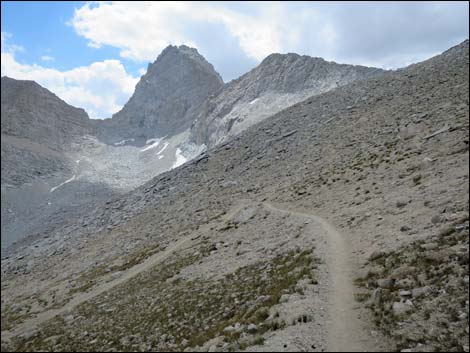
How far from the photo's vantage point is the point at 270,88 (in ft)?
343

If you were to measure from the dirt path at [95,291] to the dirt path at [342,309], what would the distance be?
8635mm

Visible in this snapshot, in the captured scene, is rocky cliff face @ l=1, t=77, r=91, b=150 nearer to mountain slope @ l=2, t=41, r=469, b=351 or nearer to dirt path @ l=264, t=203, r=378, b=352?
mountain slope @ l=2, t=41, r=469, b=351

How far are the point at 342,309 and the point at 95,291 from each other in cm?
1520

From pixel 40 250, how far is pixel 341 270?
4083 centimetres

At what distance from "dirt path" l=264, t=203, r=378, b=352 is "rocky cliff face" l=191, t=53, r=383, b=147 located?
68.4 meters

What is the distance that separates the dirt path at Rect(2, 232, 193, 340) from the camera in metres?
10.9

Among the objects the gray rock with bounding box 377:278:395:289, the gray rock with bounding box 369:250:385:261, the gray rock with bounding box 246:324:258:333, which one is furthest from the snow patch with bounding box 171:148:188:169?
the gray rock with bounding box 246:324:258:333

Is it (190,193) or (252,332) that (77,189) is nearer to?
(190,193)

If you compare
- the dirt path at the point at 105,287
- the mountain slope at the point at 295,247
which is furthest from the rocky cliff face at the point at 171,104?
the dirt path at the point at 105,287

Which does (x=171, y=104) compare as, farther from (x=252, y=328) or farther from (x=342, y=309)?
(x=342, y=309)

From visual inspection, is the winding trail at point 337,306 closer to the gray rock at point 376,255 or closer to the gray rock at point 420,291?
the gray rock at point 376,255

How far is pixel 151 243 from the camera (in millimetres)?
37125

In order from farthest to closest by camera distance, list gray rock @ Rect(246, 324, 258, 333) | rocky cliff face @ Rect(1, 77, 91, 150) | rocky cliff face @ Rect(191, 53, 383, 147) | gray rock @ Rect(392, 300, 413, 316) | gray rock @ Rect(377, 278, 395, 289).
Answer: rocky cliff face @ Rect(1, 77, 91, 150)
rocky cliff face @ Rect(191, 53, 383, 147)
gray rock @ Rect(377, 278, 395, 289)
gray rock @ Rect(246, 324, 258, 333)
gray rock @ Rect(392, 300, 413, 316)

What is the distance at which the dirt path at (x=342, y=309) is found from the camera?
11.4 meters
